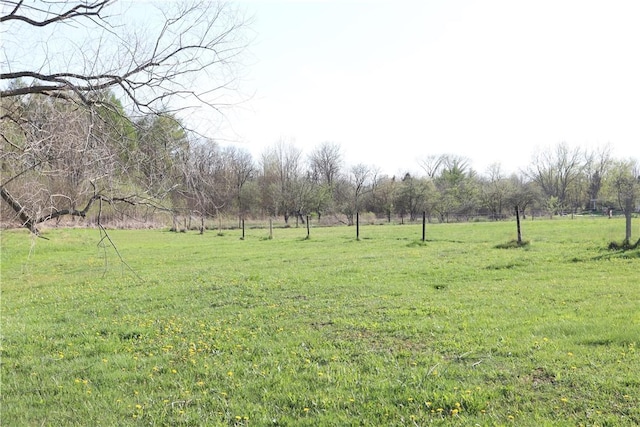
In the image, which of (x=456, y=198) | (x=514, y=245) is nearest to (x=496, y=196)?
(x=456, y=198)

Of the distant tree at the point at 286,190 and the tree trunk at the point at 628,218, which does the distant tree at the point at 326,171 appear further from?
the tree trunk at the point at 628,218

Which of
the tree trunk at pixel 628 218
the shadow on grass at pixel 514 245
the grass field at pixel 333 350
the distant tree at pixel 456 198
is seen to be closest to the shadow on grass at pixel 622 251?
the tree trunk at pixel 628 218

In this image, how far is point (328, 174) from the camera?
228 ft

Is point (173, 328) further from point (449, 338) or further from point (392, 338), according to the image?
point (449, 338)

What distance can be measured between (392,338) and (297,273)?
6949 millimetres

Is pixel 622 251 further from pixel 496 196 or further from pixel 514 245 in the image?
pixel 496 196

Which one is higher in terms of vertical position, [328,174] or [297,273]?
[328,174]

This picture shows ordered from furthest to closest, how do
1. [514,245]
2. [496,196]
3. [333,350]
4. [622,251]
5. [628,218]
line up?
[496,196] < [514,245] < [628,218] < [622,251] < [333,350]

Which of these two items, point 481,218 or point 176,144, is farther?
point 481,218

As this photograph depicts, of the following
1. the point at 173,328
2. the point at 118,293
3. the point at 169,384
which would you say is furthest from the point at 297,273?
the point at 169,384

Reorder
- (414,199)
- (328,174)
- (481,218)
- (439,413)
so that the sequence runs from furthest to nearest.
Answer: (328,174) < (414,199) < (481,218) < (439,413)

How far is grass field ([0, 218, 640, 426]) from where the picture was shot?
3953mm

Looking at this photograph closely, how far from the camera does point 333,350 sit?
5617 mm

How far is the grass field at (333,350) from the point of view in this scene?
395 cm
